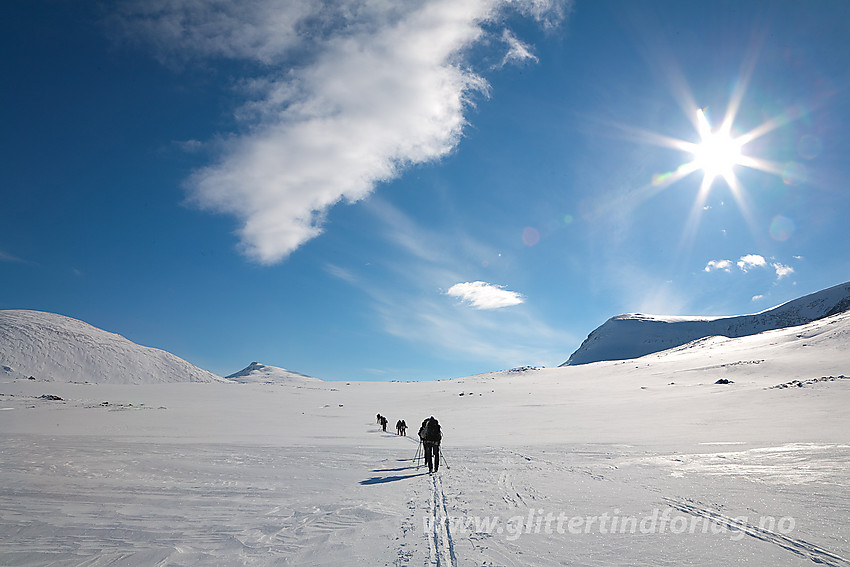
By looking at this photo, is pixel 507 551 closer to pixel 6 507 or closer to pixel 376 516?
pixel 376 516

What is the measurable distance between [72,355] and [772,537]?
73.9 meters

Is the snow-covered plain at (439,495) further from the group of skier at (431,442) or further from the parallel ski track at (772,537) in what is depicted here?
the group of skier at (431,442)

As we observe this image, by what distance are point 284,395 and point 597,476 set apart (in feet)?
165

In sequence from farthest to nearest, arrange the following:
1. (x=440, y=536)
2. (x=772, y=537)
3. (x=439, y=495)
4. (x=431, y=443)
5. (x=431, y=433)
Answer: (x=431, y=433)
(x=431, y=443)
(x=439, y=495)
(x=440, y=536)
(x=772, y=537)

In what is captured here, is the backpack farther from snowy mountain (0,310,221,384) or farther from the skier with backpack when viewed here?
snowy mountain (0,310,221,384)

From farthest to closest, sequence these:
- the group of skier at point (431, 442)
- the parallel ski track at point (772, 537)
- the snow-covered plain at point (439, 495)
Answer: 1. the group of skier at point (431, 442)
2. the snow-covered plain at point (439, 495)
3. the parallel ski track at point (772, 537)

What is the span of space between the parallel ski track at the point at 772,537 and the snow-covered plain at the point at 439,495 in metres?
0.03

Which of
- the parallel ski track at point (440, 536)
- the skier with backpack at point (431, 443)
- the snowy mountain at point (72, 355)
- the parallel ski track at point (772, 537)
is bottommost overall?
the parallel ski track at point (440, 536)

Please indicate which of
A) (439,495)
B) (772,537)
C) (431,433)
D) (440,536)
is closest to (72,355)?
(431,433)

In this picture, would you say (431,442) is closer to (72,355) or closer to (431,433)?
(431,433)

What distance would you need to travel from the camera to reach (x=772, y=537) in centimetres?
616

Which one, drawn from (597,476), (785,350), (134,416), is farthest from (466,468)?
(785,350)

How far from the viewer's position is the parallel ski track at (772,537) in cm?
542

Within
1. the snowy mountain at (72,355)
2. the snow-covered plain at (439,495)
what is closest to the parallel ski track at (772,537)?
the snow-covered plain at (439,495)
